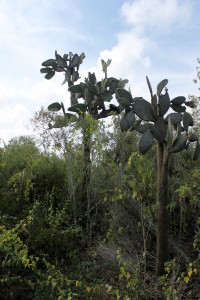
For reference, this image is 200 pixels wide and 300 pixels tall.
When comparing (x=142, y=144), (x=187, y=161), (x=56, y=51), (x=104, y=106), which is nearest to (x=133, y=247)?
(x=142, y=144)

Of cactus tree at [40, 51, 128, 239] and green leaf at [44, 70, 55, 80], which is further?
green leaf at [44, 70, 55, 80]

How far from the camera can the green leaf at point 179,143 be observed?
393cm

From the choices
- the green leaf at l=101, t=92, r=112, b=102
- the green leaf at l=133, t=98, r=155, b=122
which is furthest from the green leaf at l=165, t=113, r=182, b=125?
the green leaf at l=101, t=92, r=112, b=102

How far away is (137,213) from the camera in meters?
4.94

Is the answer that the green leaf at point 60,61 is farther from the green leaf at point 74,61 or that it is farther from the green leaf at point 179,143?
the green leaf at point 179,143

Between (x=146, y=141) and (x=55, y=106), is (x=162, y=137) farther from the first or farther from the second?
(x=55, y=106)

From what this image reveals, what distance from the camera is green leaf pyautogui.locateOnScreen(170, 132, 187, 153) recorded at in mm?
3926

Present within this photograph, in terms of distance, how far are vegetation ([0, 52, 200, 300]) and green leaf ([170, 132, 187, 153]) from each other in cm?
1

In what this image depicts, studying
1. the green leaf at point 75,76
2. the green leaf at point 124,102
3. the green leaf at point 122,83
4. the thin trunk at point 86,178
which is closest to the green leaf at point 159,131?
the green leaf at point 124,102

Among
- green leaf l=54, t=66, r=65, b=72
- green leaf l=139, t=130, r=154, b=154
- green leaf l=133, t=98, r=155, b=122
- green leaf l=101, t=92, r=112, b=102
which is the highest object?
green leaf l=54, t=66, r=65, b=72

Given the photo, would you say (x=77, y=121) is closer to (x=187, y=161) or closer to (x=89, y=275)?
(x=187, y=161)

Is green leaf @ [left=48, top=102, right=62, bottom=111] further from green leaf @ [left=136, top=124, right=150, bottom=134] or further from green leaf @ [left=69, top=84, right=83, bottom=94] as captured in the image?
green leaf @ [left=136, top=124, right=150, bottom=134]

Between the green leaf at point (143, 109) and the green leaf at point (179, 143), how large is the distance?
0.45m

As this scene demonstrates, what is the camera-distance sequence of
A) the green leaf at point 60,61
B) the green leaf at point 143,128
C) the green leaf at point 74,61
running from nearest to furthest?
1. the green leaf at point 143,128
2. the green leaf at point 74,61
3. the green leaf at point 60,61
